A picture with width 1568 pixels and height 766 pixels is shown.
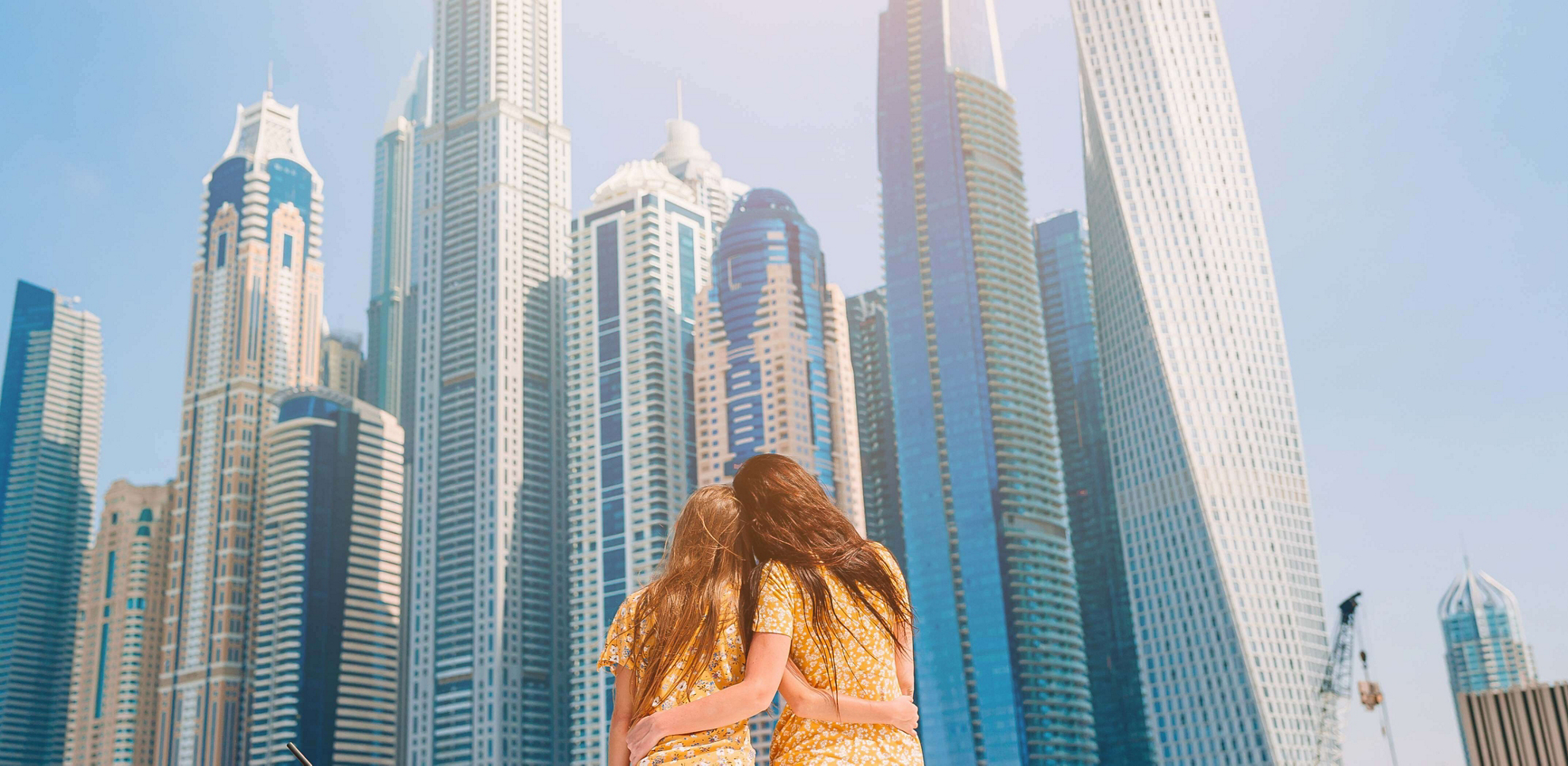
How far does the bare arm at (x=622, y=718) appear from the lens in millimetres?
4457

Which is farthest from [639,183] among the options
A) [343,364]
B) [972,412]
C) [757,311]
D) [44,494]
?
[44,494]

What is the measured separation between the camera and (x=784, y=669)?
14.4 ft

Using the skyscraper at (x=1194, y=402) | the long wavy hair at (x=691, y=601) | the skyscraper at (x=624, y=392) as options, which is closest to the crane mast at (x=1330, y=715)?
the skyscraper at (x=1194, y=402)

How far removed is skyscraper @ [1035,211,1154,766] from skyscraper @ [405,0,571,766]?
158 feet

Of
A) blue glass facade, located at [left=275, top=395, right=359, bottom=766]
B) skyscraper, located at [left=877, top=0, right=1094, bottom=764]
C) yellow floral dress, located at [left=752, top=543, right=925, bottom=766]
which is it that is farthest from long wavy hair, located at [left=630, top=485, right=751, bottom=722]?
blue glass facade, located at [left=275, top=395, right=359, bottom=766]

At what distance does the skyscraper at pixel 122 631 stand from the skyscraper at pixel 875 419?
71.5 m

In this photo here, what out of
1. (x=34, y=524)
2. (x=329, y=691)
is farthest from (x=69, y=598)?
(x=329, y=691)

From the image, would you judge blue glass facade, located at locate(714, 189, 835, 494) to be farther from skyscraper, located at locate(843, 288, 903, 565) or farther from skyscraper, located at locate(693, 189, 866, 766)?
skyscraper, located at locate(843, 288, 903, 565)

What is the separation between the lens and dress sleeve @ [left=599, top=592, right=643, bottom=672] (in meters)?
4.53

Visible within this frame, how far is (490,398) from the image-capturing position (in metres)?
129

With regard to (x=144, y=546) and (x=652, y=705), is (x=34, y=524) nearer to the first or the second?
(x=144, y=546)

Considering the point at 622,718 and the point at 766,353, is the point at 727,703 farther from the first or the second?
the point at 766,353

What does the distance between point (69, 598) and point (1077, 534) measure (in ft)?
373

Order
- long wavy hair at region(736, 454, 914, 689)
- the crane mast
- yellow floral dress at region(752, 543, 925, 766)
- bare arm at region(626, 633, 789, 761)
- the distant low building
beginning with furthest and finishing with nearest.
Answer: the crane mast, the distant low building, long wavy hair at region(736, 454, 914, 689), yellow floral dress at region(752, 543, 925, 766), bare arm at region(626, 633, 789, 761)
